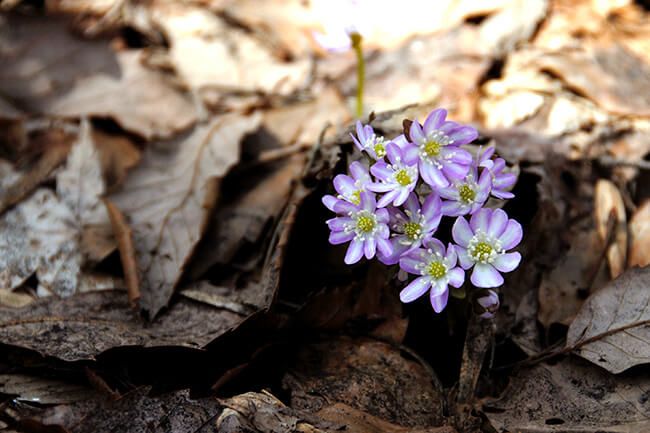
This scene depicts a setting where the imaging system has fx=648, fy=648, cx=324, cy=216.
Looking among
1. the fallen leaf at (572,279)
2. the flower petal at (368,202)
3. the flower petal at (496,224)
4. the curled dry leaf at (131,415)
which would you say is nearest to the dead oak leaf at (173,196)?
the curled dry leaf at (131,415)

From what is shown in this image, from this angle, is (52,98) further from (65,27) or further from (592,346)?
(592,346)

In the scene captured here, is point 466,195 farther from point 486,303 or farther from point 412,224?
point 486,303

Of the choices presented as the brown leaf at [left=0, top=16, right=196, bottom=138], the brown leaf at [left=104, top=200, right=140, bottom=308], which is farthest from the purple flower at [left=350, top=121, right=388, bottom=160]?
the brown leaf at [left=0, top=16, right=196, bottom=138]

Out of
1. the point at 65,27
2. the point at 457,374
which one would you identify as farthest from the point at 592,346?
the point at 65,27

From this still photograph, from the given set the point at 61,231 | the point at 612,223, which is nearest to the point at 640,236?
the point at 612,223

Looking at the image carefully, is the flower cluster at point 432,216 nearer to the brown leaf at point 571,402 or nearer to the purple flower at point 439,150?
the purple flower at point 439,150
